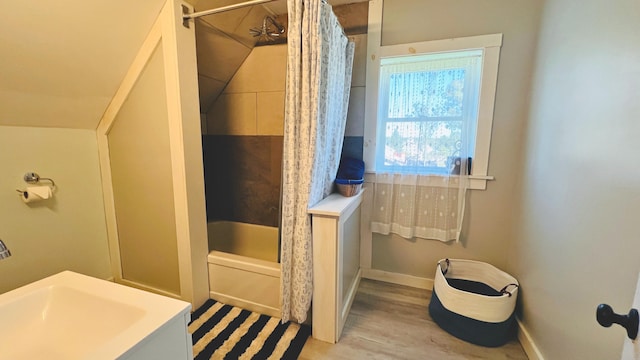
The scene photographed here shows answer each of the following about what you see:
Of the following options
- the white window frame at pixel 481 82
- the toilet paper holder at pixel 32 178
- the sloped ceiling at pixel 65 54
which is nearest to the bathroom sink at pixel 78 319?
the toilet paper holder at pixel 32 178

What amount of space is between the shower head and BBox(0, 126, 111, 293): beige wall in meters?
1.50

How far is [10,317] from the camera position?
854 millimetres

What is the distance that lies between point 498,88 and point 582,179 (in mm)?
957

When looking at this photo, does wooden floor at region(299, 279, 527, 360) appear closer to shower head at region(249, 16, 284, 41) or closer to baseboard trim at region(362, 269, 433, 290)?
baseboard trim at region(362, 269, 433, 290)

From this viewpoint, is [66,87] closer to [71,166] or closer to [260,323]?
[71,166]

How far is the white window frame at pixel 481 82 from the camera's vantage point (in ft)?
6.02

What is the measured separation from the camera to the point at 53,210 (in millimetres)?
1675

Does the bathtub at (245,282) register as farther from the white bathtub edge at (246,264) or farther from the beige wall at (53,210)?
the beige wall at (53,210)

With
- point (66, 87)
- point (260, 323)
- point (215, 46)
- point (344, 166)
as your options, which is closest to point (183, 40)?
point (215, 46)

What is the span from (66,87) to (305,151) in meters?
Answer: 1.49

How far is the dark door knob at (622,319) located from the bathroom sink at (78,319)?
1155 mm

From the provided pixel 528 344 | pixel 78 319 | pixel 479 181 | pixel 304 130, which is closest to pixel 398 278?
pixel 528 344

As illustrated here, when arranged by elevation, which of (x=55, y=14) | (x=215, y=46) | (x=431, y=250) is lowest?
(x=431, y=250)

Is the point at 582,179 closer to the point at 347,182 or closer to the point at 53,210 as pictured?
the point at 347,182
